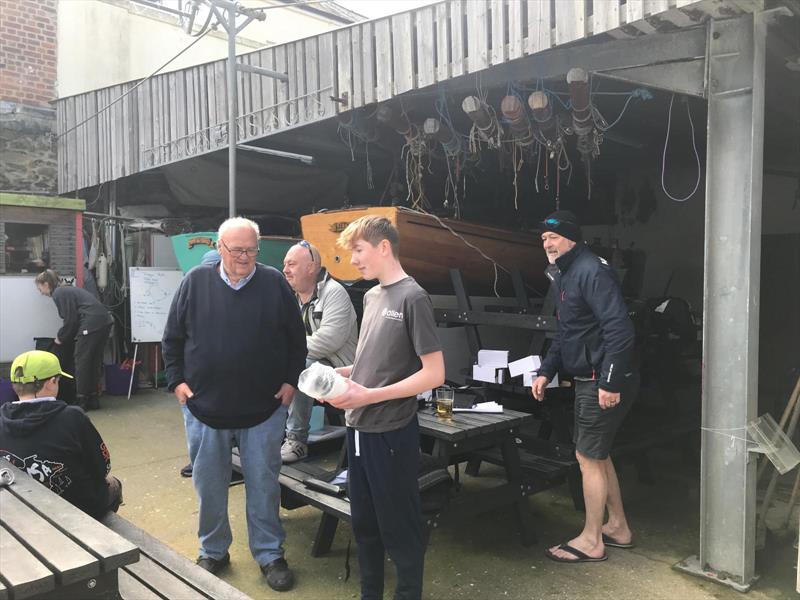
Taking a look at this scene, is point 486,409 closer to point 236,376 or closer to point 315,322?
point 315,322

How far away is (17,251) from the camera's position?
7.72 m

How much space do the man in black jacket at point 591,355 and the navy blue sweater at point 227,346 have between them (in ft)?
5.17

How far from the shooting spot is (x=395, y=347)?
2553 mm

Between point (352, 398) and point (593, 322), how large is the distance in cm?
166

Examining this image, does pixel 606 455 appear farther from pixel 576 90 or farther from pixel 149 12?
pixel 149 12

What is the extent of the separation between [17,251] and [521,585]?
23.7ft

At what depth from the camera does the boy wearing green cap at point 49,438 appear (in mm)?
2615

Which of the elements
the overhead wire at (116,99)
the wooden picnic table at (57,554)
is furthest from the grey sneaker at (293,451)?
the overhead wire at (116,99)

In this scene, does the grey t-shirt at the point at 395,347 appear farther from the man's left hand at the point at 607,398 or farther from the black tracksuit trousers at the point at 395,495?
the man's left hand at the point at 607,398

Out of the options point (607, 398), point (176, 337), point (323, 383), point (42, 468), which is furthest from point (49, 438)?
point (607, 398)

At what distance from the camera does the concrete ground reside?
10.6 ft

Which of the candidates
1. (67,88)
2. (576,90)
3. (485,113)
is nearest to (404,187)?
(485,113)

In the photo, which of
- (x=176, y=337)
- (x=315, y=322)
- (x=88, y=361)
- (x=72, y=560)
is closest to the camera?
(x=72, y=560)

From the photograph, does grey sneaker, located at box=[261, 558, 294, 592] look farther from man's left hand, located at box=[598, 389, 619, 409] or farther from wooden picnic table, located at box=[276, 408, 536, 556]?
man's left hand, located at box=[598, 389, 619, 409]
